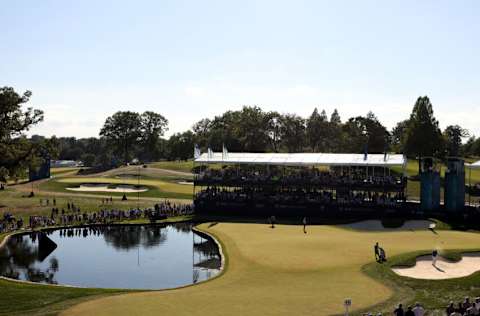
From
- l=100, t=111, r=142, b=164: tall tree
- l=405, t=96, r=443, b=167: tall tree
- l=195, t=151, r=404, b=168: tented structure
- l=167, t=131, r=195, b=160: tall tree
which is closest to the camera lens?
l=195, t=151, r=404, b=168: tented structure

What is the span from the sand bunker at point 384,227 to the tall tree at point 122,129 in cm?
9942

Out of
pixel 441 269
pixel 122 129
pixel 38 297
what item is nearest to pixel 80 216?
pixel 38 297

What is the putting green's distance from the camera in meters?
26.0

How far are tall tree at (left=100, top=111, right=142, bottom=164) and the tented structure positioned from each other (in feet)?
260

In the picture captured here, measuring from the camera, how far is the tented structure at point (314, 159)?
58.9 metres

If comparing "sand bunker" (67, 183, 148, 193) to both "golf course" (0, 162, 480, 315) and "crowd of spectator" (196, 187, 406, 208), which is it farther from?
"golf course" (0, 162, 480, 315)

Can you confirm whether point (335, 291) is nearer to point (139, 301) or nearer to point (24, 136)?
point (139, 301)

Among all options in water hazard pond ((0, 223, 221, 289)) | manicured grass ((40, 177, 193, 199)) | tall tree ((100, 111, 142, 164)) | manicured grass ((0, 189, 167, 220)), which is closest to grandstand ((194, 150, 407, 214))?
water hazard pond ((0, 223, 221, 289))

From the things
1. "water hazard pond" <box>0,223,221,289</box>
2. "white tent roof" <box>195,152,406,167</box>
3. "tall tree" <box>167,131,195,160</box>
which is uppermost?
"tall tree" <box>167,131,195,160</box>

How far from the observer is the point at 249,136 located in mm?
113625

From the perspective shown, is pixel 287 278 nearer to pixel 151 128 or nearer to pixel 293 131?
pixel 293 131

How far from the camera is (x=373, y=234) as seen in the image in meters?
46.9

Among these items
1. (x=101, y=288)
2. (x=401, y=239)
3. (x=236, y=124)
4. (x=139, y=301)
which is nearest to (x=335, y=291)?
(x=139, y=301)

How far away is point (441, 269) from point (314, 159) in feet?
104
